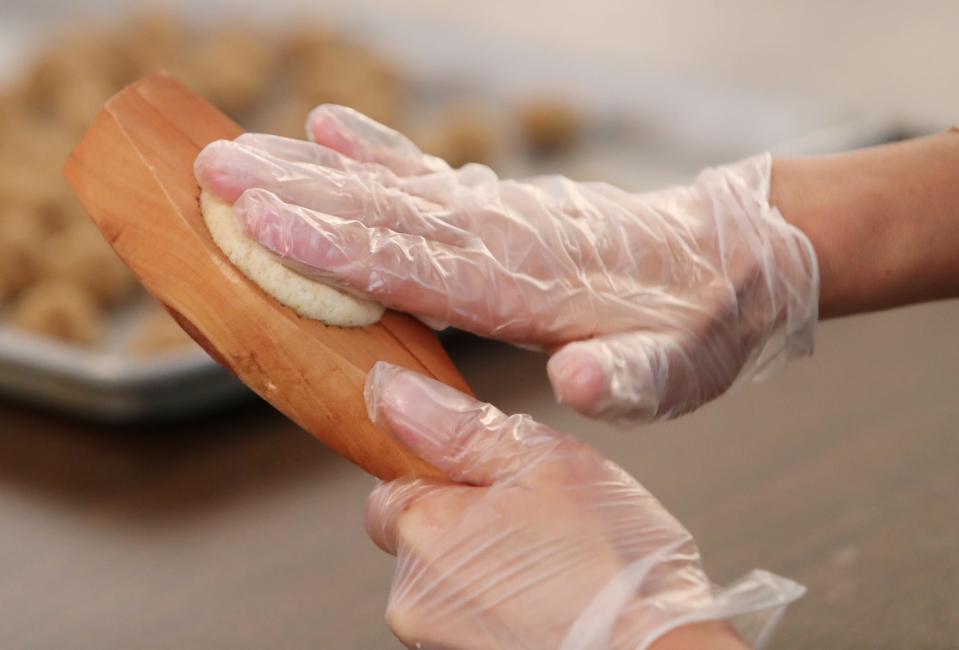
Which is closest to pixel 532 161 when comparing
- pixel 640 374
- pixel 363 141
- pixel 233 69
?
pixel 233 69

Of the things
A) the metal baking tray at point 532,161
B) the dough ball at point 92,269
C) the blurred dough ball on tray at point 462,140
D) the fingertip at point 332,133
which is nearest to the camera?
the fingertip at point 332,133

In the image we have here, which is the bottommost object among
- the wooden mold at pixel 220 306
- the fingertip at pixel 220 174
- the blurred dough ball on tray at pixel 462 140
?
the blurred dough ball on tray at pixel 462 140

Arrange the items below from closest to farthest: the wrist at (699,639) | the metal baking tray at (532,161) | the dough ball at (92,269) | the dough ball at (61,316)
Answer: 1. the wrist at (699,639)
2. the metal baking tray at (532,161)
3. the dough ball at (61,316)
4. the dough ball at (92,269)

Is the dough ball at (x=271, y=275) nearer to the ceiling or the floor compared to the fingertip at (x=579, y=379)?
nearer to the ceiling

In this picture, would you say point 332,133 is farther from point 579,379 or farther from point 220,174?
point 579,379

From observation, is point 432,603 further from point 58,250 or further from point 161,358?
point 58,250

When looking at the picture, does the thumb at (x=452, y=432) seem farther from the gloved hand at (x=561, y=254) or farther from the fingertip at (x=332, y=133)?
the fingertip at (x=332, y=133)

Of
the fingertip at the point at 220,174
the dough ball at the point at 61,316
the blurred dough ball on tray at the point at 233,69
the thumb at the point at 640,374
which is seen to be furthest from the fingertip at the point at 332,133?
the blurred dough ball on tray at the point at 233,69
